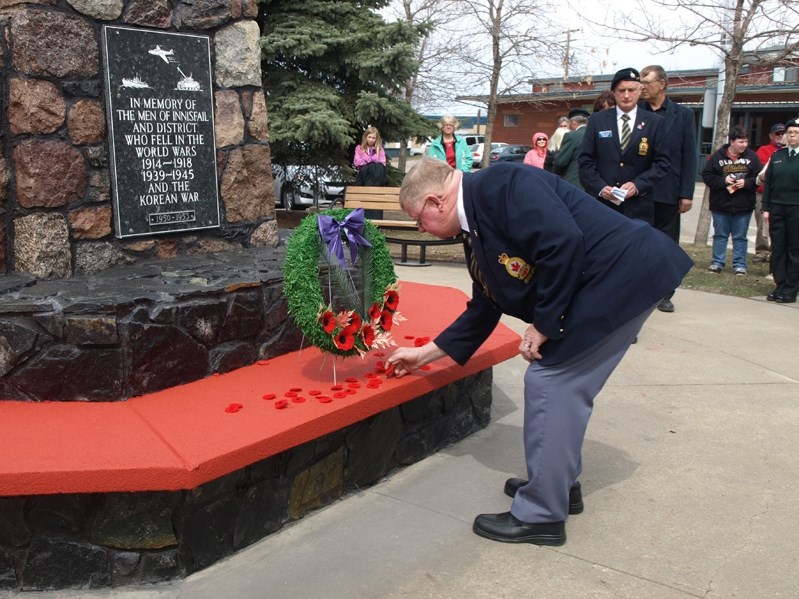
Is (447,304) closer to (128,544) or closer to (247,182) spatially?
(247,182)

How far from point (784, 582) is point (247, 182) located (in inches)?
144

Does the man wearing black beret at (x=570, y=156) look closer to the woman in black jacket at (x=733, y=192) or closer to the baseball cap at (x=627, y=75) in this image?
the baseball cap at (x=627, y=75)

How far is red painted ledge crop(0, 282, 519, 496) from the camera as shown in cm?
272

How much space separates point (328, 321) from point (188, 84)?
1.87 meters

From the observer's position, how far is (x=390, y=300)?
4051 millimetres

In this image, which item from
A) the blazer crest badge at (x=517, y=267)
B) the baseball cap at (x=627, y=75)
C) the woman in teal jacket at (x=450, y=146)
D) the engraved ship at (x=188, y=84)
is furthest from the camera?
the woman in teal jacket at (x=450, y=146)

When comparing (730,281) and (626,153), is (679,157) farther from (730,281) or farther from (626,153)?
(730,281)

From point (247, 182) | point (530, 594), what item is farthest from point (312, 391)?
point (247, 182)

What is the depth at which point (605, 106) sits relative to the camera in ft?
23.5

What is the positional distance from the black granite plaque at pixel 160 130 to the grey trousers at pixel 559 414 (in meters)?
2.44

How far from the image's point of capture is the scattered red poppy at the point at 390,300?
13.2 feet

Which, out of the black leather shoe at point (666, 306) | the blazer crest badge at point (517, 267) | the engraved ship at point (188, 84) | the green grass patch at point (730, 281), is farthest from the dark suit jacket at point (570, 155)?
the blazer crest badge at point (517, 267)

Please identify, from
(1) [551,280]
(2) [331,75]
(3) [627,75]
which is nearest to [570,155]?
(3) [627,75]

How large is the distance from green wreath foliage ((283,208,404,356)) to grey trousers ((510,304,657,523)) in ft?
3.28
